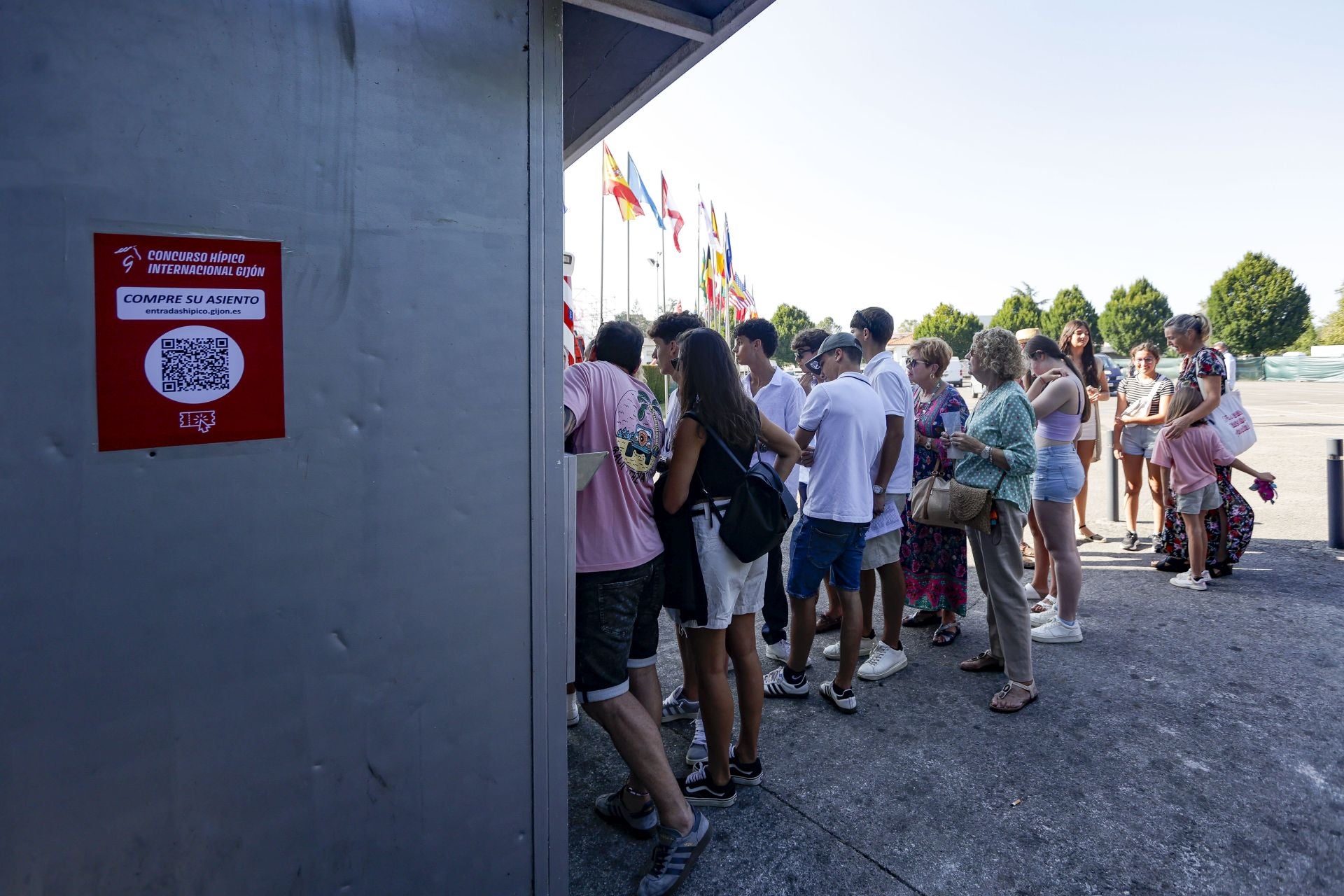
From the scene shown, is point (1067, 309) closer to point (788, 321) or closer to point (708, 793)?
point (788, 321)

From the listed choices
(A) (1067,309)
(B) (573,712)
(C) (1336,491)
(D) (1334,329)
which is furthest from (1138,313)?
(B) (573,712)

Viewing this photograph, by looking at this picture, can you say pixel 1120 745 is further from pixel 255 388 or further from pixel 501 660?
pixel 255 388

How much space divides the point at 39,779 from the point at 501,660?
0.99 metres

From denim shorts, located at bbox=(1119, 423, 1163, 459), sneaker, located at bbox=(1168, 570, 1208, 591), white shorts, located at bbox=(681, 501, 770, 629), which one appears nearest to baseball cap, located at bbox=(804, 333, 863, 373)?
white shorts, located at bbox=(681, 501, 770, 629)

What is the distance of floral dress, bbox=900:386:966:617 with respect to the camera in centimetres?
451

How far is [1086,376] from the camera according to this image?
638 centimetres

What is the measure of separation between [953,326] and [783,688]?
72.7m

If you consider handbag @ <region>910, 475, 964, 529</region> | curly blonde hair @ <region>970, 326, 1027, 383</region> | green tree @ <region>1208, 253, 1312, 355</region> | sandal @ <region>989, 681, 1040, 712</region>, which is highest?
green tree @ <region>1208, 253, 1312, 355</region>

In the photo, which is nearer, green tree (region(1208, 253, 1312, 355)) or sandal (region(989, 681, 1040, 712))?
sandal (region(989, 681, 1040, 712))

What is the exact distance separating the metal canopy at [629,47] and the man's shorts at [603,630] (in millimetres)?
1760

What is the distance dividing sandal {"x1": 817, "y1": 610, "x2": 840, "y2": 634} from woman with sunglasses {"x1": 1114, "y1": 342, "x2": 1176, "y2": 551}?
3.29m

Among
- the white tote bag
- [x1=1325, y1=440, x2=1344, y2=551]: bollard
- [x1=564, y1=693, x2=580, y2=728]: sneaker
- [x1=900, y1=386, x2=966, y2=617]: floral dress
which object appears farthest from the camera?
[x1=1325, y1=440, x2=1344, y2=551]: bollard

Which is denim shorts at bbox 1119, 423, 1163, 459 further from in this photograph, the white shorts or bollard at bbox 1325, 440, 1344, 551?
the white shorts

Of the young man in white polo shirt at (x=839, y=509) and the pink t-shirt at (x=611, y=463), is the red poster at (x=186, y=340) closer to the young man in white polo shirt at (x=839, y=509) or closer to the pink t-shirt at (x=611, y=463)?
the pink t-shirt at (x=611, y=463)
